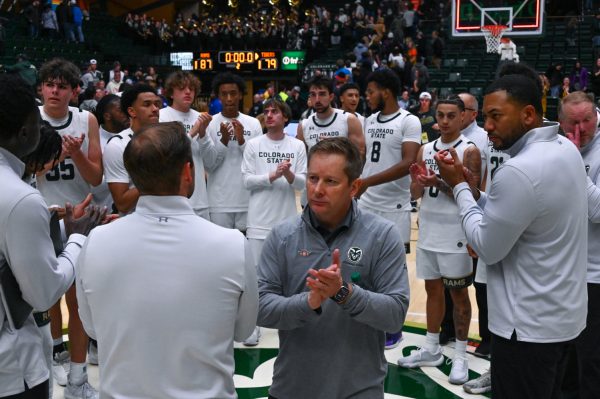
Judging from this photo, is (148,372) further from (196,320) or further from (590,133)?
(590,133)

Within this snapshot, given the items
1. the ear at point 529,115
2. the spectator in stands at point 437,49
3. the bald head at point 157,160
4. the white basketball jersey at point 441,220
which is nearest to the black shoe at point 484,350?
the white basketball jersey at point 441,220

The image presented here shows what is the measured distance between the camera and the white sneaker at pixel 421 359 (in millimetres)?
4684

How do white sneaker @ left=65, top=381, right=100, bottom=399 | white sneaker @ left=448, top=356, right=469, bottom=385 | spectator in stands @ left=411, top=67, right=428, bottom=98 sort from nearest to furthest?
white sneaker @ left=65, top=381, right=100, bottom=399 → white sneaker @ left=448, top=356, right=469, bottom=385 → spectator in stands @ left=411, top=67, right=428, bottom=98

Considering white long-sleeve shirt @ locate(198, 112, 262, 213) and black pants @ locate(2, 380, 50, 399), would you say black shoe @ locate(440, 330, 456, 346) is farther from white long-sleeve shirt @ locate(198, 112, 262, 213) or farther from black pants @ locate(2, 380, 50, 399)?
black pants @ locate(2, 380, 50, 399)

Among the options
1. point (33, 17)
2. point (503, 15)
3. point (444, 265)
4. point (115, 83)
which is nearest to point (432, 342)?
point (444, 265)

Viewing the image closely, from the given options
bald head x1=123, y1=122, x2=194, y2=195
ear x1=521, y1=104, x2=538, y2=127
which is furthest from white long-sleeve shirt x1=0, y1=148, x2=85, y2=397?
ear x1=521, y1=104, x2=538, y2=127

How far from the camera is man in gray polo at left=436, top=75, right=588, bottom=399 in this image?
262 cm

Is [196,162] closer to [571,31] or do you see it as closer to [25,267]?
[25,267]

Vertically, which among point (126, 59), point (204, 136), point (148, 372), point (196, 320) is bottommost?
point (148, 372)

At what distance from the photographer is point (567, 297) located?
9.04 ft

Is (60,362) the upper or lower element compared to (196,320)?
lower

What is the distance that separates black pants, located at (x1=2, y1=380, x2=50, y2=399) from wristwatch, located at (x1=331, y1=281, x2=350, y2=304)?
109cm

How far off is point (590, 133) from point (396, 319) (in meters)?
1.85

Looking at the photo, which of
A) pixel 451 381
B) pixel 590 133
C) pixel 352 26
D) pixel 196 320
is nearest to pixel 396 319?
pixel 196 320
